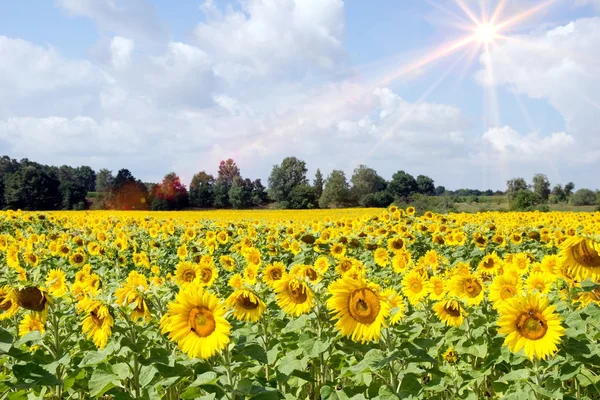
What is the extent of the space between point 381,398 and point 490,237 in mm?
8917

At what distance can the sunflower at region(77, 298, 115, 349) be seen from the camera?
12.1 feet

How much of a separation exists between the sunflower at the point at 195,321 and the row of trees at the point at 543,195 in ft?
131

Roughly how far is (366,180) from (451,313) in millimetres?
83965

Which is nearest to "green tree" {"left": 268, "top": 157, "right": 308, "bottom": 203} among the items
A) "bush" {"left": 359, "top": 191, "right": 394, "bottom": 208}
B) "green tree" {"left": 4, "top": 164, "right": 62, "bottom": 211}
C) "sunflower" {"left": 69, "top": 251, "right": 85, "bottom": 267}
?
"bush" {"left": 359, "top": 191, "right": 394, "bottom": 208}

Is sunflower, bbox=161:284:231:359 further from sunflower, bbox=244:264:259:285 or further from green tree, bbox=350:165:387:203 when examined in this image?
green tree, bbox=350:165:387:203

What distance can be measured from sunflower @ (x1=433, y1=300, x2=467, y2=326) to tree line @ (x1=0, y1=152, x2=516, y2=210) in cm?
4766

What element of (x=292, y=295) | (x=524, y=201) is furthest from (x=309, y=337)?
(x=524, y=201)

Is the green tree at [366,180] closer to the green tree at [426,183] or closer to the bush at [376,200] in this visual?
the bush at [376,200]

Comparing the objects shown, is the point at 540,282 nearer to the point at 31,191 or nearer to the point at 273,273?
the point at 273,273

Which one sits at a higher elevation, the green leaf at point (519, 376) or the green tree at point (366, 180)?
the green tree at point (366, 180)

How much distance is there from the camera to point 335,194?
77.6 metres

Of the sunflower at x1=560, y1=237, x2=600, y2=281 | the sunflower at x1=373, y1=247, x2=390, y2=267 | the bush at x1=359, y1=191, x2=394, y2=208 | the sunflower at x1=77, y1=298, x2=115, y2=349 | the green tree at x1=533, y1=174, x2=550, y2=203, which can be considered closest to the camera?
the sunflower at x1=77, y1=298, x2=115, y2=349

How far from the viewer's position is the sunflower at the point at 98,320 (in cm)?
368

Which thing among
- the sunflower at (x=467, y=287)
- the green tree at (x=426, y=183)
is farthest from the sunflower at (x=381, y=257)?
the green tree at (x=426, y=183)
